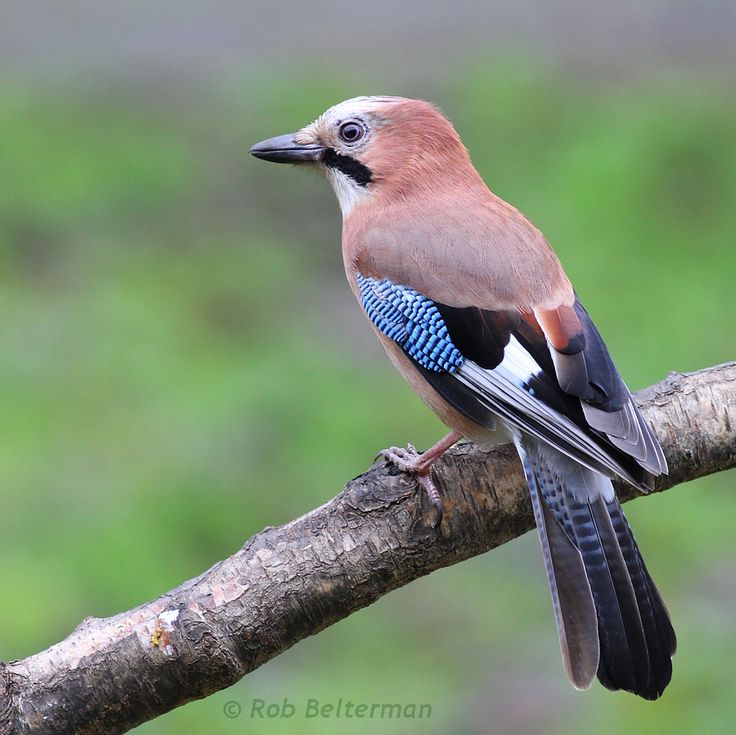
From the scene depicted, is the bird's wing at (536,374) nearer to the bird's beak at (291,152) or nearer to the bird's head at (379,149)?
the bird's head at (379,149)

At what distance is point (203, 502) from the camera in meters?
5.78

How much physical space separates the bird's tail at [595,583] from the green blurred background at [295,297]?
166 cm

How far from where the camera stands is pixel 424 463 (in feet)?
10.8

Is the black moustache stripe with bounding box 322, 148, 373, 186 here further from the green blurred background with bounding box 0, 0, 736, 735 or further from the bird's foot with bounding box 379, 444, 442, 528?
the green blurred background with bounding box 0, 0, 736, 735

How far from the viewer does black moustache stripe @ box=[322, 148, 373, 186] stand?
13.0ft

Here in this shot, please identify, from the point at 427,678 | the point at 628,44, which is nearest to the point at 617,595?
the point at 427,678

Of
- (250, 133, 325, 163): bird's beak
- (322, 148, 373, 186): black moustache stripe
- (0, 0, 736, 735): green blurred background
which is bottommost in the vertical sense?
(0, 0, 736, 735): green blurred background

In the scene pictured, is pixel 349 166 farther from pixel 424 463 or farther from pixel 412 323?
pixel 424 463

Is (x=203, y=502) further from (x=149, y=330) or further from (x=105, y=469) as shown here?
(x=149, y=330)

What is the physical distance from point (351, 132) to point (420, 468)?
46.7 inches

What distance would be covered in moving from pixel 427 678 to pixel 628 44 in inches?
252
